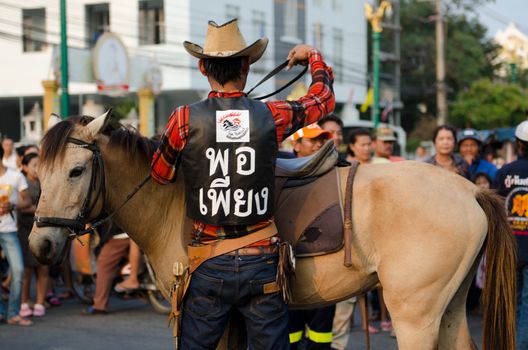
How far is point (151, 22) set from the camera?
1252 inches

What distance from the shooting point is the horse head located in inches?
167

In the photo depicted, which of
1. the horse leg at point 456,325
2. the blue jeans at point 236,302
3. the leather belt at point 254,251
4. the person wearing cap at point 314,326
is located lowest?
the person wearing cap at point 314,326

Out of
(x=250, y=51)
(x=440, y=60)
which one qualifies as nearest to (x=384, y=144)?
(x=250, y=51)

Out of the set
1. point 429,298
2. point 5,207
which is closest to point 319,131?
point 429,298

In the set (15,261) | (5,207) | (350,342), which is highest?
(5,207)

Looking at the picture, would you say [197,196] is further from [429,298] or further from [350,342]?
[350,342]

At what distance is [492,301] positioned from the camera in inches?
192

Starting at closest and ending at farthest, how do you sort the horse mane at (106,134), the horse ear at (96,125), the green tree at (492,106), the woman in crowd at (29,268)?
the horse mane at (106,134) < the horse ear at (96,125) < the woman in crowd at (29,268) < the green tree at (492,106)

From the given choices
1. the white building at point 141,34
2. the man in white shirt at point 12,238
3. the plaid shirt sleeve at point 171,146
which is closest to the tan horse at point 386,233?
the plaid shirt sleeve at point 171,146

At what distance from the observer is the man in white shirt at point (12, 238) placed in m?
9.24

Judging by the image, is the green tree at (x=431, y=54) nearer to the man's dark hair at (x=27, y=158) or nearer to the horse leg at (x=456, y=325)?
the man's dark hair at (x=27, y=158)

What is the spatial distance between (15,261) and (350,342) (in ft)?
13.5

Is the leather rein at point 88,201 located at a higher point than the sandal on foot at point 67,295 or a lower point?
higher

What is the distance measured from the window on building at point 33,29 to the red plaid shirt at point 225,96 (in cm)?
3031
